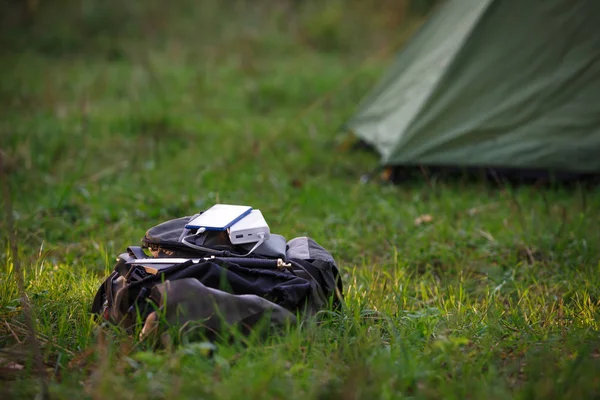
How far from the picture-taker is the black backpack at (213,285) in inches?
89.3

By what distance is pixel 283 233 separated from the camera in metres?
3.88

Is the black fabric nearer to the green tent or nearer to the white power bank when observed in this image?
the white power bank

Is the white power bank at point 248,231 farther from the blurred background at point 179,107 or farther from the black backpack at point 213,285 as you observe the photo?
the blurred background at point 179,107

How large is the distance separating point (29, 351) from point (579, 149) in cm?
385

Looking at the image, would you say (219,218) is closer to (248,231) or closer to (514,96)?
(248,231)

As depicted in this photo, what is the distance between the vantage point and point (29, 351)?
7.38 feet

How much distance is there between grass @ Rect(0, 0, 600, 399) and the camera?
2119mm

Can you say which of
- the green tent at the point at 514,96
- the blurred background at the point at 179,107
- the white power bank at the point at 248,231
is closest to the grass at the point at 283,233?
the blurred background at the point at 179,107

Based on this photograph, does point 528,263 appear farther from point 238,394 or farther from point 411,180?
point 238,394

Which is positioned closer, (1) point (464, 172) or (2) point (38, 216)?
(2) point (38, 216)

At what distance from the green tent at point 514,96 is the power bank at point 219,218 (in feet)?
7.06

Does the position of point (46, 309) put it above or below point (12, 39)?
below

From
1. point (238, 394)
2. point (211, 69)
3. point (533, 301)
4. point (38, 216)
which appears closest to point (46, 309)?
point (238, 394)

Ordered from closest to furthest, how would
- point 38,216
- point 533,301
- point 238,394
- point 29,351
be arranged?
point 238,394 → point 29,351 → point 533,301 → point 38,216
